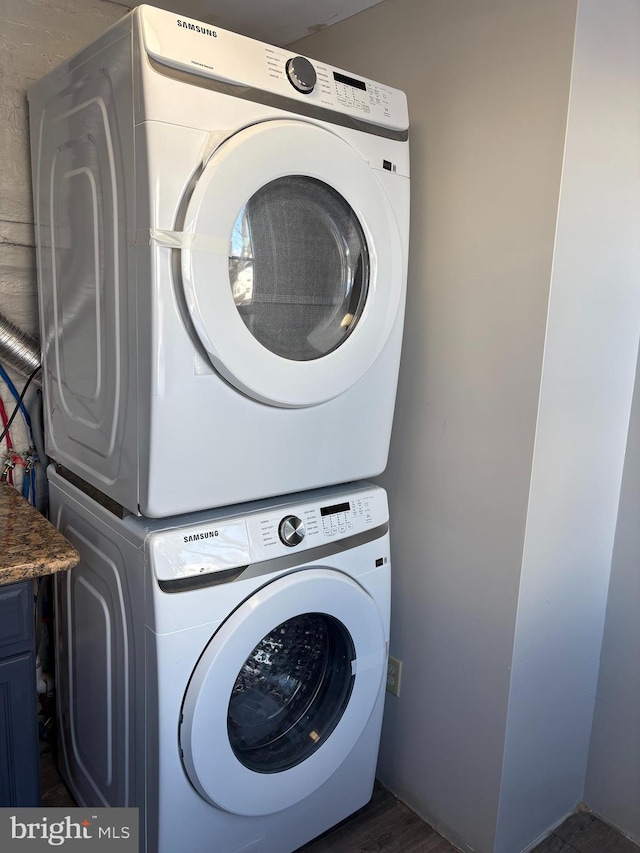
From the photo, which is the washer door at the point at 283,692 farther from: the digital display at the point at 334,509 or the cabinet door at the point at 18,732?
the cabinet door at the point at 18,732

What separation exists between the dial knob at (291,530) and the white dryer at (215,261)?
0.25 ft

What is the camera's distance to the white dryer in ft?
3.65

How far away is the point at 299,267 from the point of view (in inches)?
51.1

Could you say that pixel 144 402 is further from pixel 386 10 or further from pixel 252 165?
pixel 386 10

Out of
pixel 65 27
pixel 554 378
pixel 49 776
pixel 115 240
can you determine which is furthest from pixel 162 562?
pixel 65 27

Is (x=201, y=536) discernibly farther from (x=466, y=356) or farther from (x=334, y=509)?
(x=466, y=356)

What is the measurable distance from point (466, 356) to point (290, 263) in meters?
0.51

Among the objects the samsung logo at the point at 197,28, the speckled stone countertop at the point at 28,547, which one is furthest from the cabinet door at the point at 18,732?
the samsung logo at the point at 197,28

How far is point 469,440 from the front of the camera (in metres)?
1.54

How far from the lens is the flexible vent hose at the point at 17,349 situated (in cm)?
166

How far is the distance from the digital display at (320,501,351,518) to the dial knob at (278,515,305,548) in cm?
7

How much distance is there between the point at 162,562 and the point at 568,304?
1.00 m

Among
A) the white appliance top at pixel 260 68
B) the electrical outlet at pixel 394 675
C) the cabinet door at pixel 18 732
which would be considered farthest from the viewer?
the electrical outlet at pixel 394 675

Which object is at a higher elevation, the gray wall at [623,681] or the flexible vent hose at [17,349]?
the flexible vent hose at [17,349]
